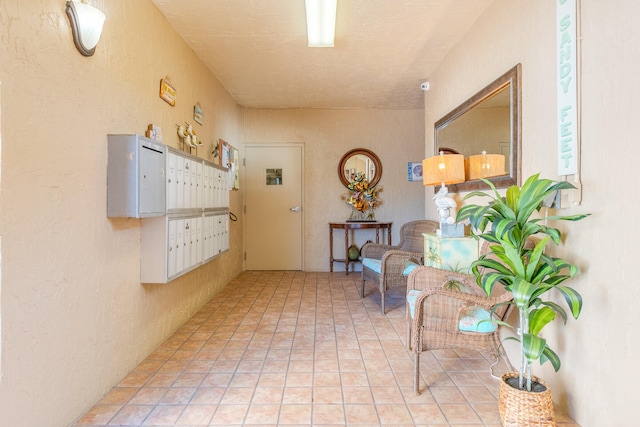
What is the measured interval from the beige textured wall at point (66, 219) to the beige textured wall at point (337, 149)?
282cm

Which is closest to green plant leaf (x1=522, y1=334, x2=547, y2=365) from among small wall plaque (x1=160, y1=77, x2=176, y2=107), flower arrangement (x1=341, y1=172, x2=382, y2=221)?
small wall plaque (x1=160, y1=77, x2=176, y2=107)

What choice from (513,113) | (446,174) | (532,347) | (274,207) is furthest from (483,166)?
(274,207)

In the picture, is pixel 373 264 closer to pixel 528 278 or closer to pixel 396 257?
pixel 396 257

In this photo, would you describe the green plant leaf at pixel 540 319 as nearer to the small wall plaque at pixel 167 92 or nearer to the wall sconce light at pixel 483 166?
the wall sconce light at pixel 483 166

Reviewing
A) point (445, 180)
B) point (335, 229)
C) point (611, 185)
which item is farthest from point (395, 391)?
point (335, 229)

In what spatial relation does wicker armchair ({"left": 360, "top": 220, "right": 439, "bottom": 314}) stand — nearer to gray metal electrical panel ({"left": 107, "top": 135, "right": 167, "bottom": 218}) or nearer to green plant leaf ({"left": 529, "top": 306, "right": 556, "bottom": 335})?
green plant leaf ({"left": 529, "top": 306, "right": 556, "bottom": 335})

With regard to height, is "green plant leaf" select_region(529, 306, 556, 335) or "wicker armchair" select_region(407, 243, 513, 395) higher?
"green plant leaf" select_region(529, 306, 556, 335)

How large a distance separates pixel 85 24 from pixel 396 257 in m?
2.76

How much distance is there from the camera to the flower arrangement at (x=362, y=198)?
16.5 ft

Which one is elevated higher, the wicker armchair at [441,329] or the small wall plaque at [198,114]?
the small wall plaque at [198,114]

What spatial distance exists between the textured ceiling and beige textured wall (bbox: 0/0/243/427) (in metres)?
0.54

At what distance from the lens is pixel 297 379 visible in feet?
6.53

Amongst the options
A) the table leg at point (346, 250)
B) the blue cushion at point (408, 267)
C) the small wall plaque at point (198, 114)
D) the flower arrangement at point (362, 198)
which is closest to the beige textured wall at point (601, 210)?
the blue cushion at point (408, 267)

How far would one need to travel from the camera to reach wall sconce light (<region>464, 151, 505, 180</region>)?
93.0 inches
